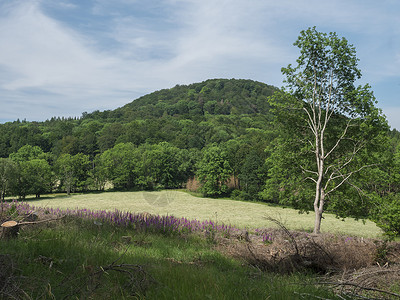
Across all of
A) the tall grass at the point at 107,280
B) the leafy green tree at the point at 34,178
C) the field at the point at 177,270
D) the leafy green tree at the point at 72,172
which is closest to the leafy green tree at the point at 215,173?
the leafy green tree at the point at 72,172

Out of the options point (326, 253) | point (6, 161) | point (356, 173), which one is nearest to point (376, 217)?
point (356, 173)

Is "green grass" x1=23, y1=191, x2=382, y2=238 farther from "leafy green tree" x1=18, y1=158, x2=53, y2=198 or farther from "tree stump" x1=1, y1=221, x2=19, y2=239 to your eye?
"tree stump" x1=1, y1=221, x2=19, y2=239

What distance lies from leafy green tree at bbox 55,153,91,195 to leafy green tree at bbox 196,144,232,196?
3128 cm

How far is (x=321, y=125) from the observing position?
650 inches

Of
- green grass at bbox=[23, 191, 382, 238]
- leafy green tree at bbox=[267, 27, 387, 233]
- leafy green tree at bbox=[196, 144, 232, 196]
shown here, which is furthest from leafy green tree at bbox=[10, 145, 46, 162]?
leafy green tree at bbox=[267, 27, 387, 233]

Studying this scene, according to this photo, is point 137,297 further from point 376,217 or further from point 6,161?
point 6,161

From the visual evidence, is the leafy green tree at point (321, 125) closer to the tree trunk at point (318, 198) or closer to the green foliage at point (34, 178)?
the tree trunk at point (318, 198)

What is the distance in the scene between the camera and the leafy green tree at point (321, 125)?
1483 centimetres

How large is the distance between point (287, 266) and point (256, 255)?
953 mm

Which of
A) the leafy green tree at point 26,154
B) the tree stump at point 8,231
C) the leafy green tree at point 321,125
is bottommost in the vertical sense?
the leafy green tree at point 26,154

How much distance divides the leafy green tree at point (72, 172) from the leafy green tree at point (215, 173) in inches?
1232

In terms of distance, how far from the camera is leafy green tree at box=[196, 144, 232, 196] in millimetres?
67375

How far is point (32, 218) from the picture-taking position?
31.8 ft

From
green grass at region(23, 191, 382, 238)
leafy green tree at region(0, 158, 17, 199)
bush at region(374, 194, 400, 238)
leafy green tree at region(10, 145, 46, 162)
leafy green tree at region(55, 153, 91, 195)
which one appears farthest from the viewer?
leafy green tree at region(10, 145, 46, 162)
